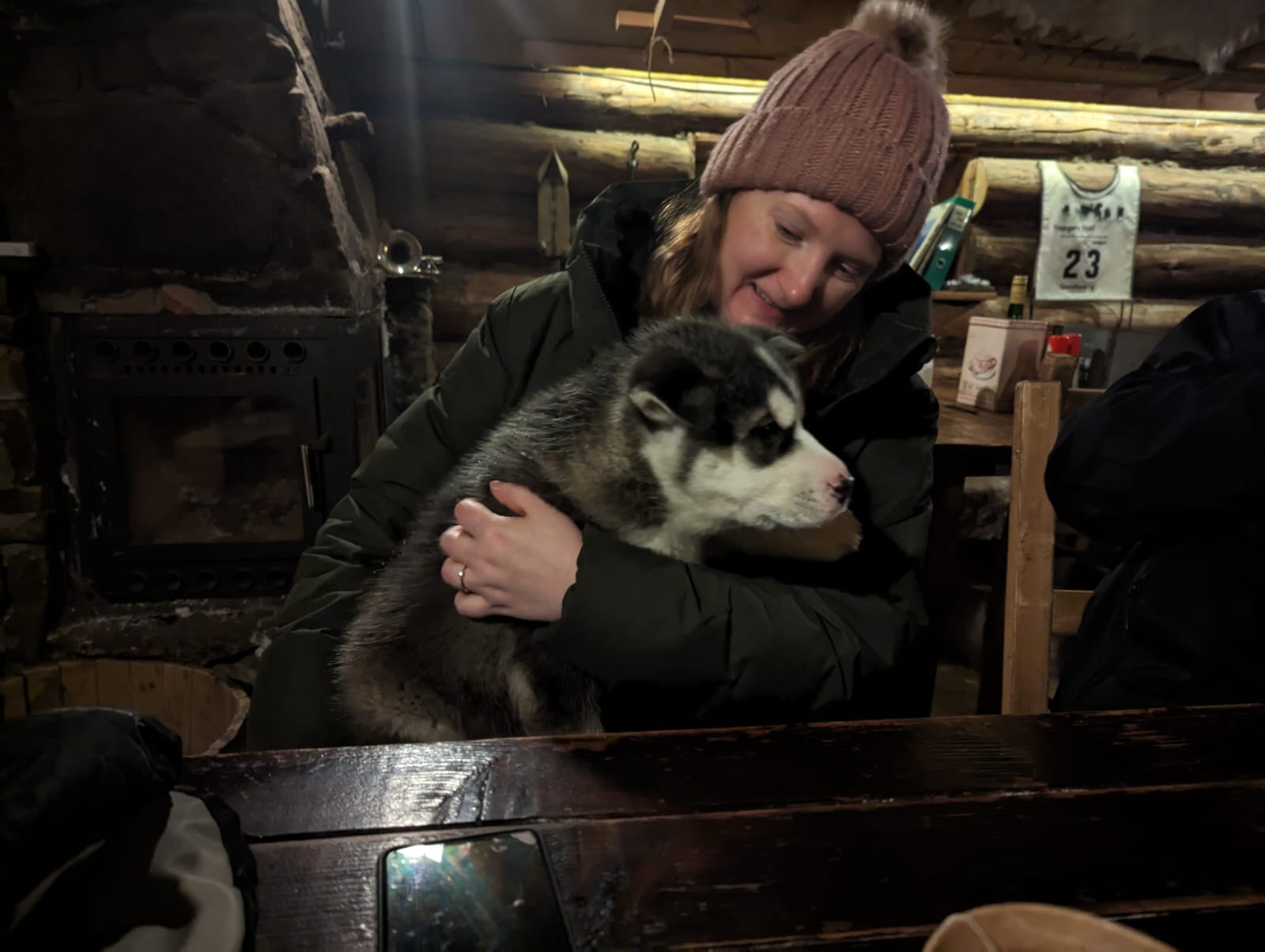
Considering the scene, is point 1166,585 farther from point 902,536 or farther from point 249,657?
point 249,657

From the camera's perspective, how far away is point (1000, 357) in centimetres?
333

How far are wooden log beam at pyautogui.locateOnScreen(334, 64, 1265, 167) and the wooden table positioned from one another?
3930mm

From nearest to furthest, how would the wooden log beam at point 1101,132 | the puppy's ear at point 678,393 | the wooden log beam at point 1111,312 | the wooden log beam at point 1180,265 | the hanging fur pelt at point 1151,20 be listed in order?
the puppy's ear at point 678,393 → the hanging fur pelt at point 1151,20 → the wooden log beam at point 1101,132 → the wooden log beam at point 1180,265 → the wooden log beam at point 1111,312

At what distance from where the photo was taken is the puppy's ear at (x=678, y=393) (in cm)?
145

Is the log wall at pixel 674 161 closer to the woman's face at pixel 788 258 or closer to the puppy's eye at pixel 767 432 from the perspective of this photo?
the woman's face at pixel 788 258

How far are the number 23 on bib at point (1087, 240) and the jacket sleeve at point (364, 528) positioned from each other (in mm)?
4370

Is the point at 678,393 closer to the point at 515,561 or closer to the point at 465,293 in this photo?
the point at 515,561

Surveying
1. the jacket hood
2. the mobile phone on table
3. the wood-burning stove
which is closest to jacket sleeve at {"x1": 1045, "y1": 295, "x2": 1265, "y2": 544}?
the jacket hood

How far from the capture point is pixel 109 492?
3070mm

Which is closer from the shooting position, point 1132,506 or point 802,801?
point 802,801

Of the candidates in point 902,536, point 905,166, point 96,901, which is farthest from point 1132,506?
point 96,901

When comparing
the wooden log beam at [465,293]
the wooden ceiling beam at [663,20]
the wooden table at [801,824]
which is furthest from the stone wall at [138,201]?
the wooden table at [801,824]

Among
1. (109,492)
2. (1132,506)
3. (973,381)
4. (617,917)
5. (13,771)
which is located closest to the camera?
(13,771)

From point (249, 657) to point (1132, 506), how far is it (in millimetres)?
3342
